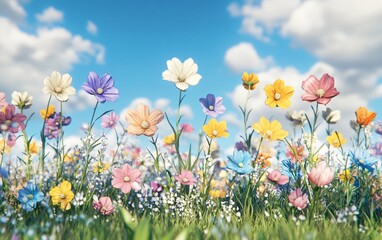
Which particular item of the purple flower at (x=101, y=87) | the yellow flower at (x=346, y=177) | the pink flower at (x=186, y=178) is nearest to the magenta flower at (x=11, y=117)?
the purple flower at (x=101, y=87)

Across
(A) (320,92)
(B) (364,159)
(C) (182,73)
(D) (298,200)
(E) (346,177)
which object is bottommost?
(D) (298,200)

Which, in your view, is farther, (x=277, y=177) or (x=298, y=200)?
(x=277, y=177)

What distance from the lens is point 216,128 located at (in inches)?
174

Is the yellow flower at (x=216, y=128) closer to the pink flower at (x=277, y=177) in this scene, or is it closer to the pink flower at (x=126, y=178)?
the pink flower at (x=277, y=177)

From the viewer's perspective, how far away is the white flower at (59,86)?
425 cm

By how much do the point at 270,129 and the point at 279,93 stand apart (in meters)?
0.34

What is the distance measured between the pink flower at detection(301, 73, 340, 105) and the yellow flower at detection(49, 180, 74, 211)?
210 centimetres

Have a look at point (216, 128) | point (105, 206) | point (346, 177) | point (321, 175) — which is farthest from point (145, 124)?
point (346, 177)

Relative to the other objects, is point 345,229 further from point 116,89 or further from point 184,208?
point 116,89

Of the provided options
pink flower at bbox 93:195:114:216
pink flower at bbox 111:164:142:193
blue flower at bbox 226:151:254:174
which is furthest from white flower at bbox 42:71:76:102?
blue flower at bbox 226:151:254:174

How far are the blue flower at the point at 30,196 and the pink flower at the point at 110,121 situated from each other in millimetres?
1472

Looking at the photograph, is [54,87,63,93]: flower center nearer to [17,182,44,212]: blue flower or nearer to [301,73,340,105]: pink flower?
[17,182,44,212]: blue flower

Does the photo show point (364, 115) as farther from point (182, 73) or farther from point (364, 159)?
point (182, 73)

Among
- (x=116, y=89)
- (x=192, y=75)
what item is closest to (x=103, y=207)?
(x=116, y=89)
